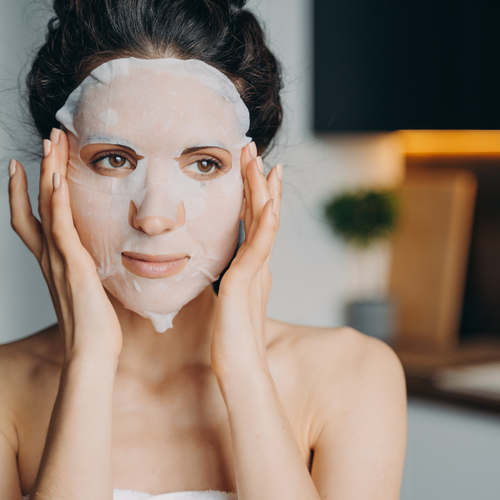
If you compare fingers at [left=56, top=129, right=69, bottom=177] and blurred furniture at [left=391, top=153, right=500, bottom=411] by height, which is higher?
fingers at [left=56, top=129, right=69, bottom=177]

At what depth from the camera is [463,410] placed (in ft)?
5.24

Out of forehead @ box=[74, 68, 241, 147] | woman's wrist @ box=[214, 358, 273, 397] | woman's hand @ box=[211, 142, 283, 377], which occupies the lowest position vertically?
woman's wrist @ box=[214, 358, 273, 397]

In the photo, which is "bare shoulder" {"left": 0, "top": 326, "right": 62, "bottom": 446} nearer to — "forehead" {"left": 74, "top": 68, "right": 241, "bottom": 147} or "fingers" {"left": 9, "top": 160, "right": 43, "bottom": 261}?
"fingers" {"left": 9, "top": 160, "right": 43, "bottom": 261}

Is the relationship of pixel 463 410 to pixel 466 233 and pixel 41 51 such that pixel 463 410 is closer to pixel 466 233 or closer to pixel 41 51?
pixel 466 233

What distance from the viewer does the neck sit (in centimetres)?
91

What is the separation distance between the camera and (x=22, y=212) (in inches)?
32.6

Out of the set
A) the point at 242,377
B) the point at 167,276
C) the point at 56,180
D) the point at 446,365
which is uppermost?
the point at 56,180

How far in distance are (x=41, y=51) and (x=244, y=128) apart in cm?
34

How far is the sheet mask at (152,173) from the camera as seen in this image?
0.76m

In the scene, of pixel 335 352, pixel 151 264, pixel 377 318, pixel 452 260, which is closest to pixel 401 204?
pixel 452 260

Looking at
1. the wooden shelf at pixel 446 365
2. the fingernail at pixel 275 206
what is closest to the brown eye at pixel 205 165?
the fingernail at pixel 275 206

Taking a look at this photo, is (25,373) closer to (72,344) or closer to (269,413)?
(72,344)

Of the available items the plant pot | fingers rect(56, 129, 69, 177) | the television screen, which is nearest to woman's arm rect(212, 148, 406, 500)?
fingers rect(56, 129, 69, 177)

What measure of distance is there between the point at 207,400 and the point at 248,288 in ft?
0.74
